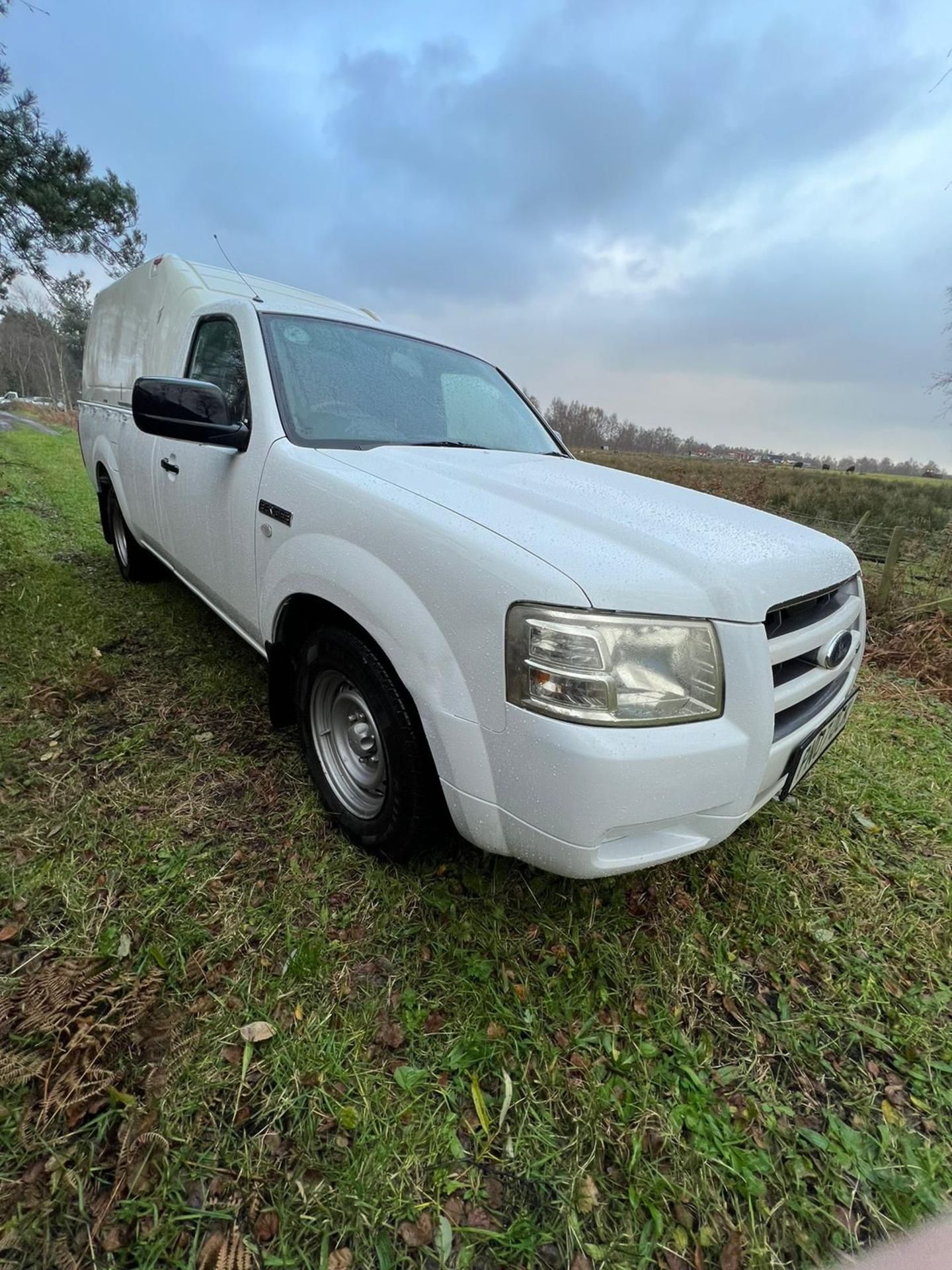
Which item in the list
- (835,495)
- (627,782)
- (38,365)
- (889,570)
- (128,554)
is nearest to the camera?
(627,782)

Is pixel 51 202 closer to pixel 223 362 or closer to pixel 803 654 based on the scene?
pixel 223 362

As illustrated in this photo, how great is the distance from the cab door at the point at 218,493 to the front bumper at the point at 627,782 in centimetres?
143

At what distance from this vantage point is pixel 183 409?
2.14 meters

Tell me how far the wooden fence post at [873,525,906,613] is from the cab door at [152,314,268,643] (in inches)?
230

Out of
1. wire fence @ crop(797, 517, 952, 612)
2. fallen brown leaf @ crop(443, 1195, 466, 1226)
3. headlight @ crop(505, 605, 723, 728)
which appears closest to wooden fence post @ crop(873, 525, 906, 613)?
wire fence @ crop(797, 517, 952, 612)

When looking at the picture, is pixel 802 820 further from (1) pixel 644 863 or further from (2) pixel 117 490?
(2) pixel 117 490

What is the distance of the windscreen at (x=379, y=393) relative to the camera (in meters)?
2.27

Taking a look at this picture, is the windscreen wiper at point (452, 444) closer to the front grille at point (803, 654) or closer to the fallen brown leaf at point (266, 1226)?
the front grille at point (803, 654)

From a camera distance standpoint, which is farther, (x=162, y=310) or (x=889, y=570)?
(x=889, y=570)

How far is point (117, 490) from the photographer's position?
165 inches

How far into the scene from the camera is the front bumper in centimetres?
131

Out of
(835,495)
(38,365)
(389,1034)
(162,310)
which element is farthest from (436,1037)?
(38,365)

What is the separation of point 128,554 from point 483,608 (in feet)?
14.4

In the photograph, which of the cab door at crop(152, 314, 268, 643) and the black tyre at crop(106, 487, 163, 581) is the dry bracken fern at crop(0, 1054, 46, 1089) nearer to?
the cab door at crop(152, 314, 268, 643)
